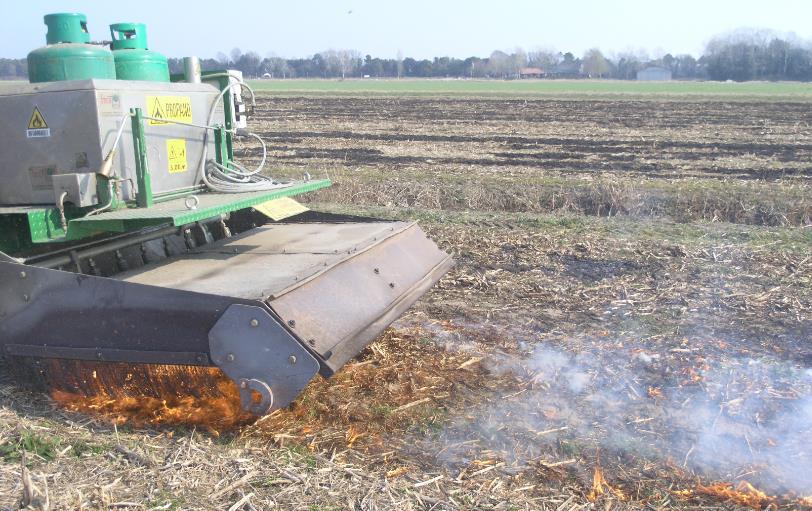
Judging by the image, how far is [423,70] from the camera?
104562 millimetres

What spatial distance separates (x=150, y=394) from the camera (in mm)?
4562

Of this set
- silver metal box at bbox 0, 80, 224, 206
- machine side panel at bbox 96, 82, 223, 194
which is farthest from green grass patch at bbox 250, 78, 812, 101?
silver metal box at bbox 0, 80, 224, 206

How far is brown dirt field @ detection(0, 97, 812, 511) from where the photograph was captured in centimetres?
393

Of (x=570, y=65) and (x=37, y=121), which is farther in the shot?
(x=570, y=65)

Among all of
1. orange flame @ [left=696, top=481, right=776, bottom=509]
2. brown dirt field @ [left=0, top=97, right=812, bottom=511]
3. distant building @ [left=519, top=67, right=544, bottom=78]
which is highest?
distant building @ [left=519, top=67, right=544, bottom=78]

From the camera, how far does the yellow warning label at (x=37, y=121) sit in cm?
A: 486

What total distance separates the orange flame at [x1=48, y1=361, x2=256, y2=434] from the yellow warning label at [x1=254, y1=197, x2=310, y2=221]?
1.95 meters

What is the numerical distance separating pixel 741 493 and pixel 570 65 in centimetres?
12101

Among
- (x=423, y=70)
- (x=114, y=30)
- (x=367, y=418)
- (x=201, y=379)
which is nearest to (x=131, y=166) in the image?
(x=114, y=30)

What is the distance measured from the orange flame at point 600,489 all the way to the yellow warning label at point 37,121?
391 cm

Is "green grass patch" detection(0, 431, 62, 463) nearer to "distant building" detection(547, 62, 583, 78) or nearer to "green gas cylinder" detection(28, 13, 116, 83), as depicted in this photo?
"green gas cylinder" detection(28, 13, 116, 83)

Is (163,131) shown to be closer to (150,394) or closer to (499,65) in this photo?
(150,394)

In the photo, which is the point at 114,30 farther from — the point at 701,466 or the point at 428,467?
the point at 701,466

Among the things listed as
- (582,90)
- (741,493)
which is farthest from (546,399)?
(582,90)
